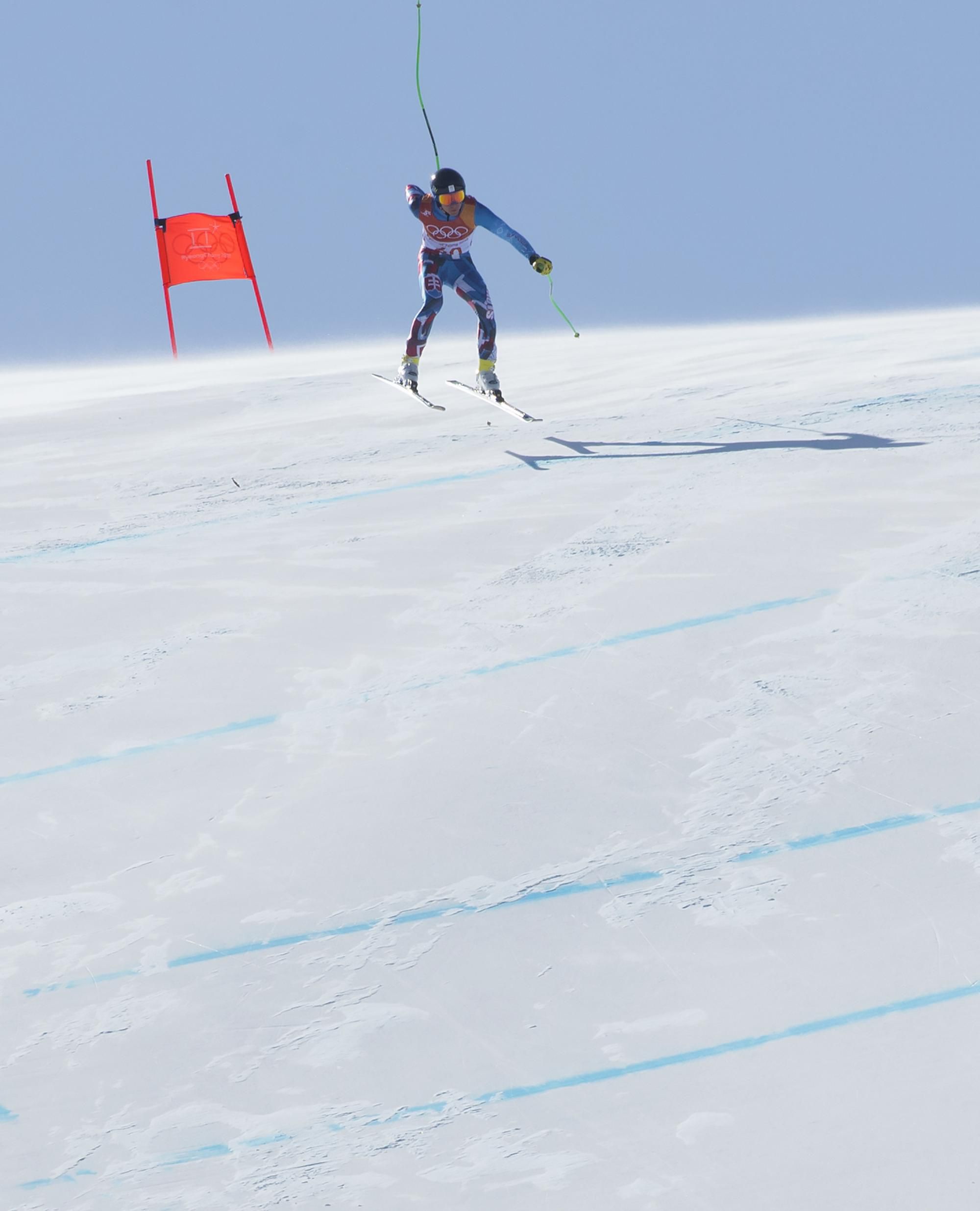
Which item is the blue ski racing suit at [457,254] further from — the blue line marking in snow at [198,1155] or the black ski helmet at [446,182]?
the blue line marking in snow at [198,1155]

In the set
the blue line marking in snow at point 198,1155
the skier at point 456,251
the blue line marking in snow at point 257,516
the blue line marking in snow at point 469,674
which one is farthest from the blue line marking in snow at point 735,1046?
the skier at point 456,251

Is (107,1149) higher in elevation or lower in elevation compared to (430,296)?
lower

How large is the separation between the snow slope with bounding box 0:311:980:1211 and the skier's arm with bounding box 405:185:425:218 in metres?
1.89

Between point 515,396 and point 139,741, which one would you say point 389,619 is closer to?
point 139,741

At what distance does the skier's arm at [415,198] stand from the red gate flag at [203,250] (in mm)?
3007

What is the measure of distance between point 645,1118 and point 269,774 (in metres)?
1.62

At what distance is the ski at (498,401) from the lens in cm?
769

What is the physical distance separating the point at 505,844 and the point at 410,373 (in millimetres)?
5312

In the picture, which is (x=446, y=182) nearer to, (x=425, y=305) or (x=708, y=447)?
(x=425, y=305)

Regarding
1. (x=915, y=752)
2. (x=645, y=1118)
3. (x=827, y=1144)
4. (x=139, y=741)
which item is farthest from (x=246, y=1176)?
(x=915, y=752)

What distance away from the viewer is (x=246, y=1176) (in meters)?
2.66

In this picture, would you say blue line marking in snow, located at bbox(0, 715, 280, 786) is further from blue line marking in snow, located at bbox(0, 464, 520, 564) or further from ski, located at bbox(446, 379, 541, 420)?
ski, located at bbox(446, 379, 541, 420)

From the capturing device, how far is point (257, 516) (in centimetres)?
624

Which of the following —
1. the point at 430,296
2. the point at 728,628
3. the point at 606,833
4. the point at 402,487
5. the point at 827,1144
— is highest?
the point at 430,296
